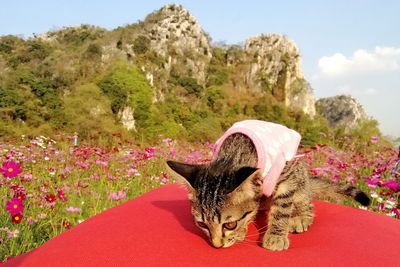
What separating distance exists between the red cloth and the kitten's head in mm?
79

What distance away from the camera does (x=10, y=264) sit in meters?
1.76

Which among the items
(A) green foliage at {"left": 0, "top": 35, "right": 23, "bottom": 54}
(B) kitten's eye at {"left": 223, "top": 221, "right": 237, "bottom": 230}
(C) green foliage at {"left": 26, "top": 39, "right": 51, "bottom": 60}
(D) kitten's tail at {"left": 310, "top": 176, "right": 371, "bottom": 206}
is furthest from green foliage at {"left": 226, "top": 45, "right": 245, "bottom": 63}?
(B) kitten's eye at {"left": 223, "top": 221, "right": 237, "bottom": 230}

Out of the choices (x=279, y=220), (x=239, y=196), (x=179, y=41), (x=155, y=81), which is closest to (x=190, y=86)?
(x=155, y=81)

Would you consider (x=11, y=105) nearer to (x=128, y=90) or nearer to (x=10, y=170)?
(x=128, y=90)

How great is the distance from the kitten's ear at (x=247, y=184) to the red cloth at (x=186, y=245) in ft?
0.98

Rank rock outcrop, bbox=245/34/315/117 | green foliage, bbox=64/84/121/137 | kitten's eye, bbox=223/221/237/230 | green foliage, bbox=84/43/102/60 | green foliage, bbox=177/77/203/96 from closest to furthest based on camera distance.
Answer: kitten's eye, bbox=223/221/237/230, green foliage, bbox=64/84/121/137, green foliage, bbox=84/43/102/60, green foliage, bbox=177/77/203/96, rock outcrop, bbox=245/34/315/117

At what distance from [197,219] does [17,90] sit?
106 ft

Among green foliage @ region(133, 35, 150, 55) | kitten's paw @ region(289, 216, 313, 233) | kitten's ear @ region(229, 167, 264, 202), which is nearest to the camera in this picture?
kitten's ear @ region(229, 167, 264, 202)

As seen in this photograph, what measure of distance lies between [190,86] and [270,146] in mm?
41159

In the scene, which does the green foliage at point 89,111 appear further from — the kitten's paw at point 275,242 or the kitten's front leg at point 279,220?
the kitten's paw at point 275,242

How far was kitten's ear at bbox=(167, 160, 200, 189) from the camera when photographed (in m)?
1.98

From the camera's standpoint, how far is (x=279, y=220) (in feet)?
6.56

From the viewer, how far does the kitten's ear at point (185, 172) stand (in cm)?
198

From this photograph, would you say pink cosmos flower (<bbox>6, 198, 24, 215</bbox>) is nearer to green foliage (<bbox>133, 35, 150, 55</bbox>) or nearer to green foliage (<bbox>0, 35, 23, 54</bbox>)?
green foliage (<bbox>133, 35, 150, 55</bbox>)
